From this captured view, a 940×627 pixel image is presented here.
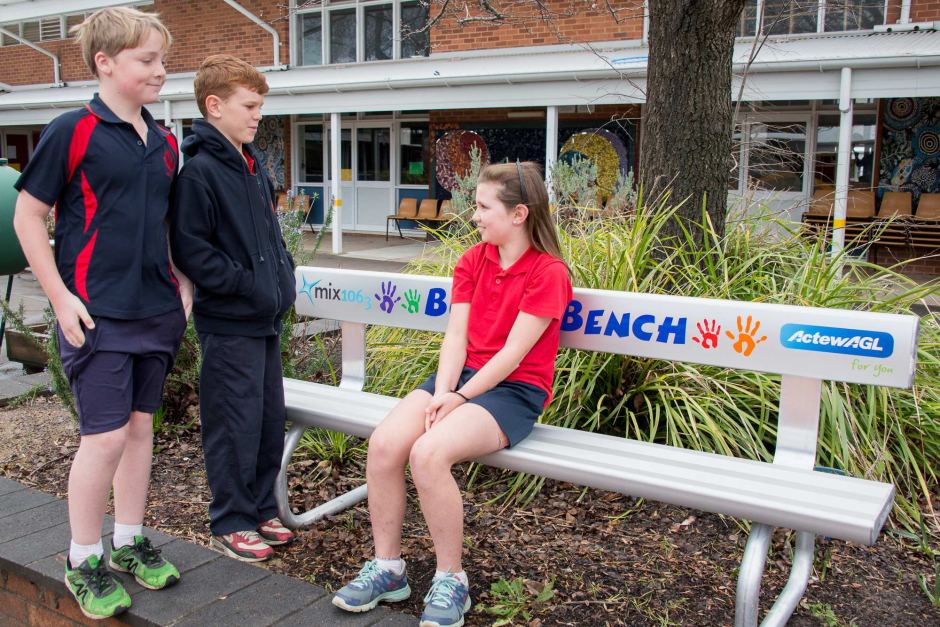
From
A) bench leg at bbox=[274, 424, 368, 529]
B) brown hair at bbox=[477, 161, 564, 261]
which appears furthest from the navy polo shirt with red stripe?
brown hair at bbox=[477, 161, 564, 261]

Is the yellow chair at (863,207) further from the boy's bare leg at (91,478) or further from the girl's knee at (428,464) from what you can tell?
the boy's bare leg at (91,478)

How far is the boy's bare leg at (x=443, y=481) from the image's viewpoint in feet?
8.13

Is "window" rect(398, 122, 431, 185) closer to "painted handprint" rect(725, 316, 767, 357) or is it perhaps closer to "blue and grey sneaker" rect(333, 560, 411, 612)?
"painted handprint" rect(725, 316, 767, 357)

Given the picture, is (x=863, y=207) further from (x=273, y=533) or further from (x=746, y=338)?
(x=273, y=533)

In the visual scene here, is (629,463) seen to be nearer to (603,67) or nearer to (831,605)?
(831,605)

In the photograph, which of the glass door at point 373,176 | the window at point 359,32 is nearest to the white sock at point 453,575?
the window at point 359,32

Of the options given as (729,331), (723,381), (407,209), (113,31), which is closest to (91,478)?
(113,31)

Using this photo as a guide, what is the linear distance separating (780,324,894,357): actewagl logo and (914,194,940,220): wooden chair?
35.8 ft

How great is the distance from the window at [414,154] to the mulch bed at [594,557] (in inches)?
582

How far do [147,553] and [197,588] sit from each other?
0.64 ft

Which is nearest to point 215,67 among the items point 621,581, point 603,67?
point 621,581

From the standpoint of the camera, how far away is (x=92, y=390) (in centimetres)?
246

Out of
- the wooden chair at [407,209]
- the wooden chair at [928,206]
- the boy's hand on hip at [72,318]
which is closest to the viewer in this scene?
the boy's hand on hip at [72,318]

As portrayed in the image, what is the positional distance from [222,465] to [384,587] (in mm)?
729
